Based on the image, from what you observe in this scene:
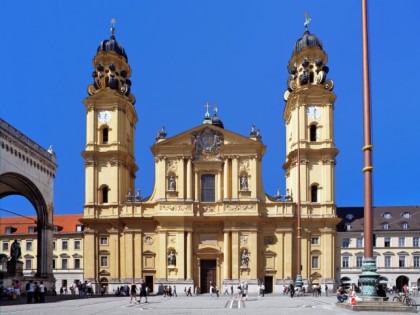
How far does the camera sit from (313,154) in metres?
61.0

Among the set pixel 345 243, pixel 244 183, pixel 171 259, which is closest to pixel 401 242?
pixel 345 243

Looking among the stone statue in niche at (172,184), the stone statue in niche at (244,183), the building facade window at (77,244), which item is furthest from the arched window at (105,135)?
the building facade window at (77,244)

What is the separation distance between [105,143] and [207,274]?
55.9ft

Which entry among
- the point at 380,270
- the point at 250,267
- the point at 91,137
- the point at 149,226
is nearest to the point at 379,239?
the point at 380,270

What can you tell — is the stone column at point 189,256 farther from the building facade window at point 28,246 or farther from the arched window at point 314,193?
the building facade window at point 28,246

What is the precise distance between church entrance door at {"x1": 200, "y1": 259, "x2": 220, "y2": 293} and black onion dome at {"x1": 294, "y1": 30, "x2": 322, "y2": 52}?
24337mm

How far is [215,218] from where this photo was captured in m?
59.6

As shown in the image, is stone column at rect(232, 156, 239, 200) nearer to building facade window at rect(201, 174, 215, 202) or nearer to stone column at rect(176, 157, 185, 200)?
building facade window at rect(201, 174, 215, 202)

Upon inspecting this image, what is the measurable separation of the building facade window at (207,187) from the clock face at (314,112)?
38.6 ft

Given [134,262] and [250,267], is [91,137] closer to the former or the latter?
[134,262]

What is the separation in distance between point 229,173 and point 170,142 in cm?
662

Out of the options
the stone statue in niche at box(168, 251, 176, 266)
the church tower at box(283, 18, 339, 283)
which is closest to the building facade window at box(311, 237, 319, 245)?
the church tower at box(283, 18, 339, 283)

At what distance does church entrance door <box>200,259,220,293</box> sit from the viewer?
198 ft

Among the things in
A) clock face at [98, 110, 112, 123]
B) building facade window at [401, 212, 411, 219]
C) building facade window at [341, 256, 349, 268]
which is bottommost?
building facade window at [341, 256, 349, 268]
